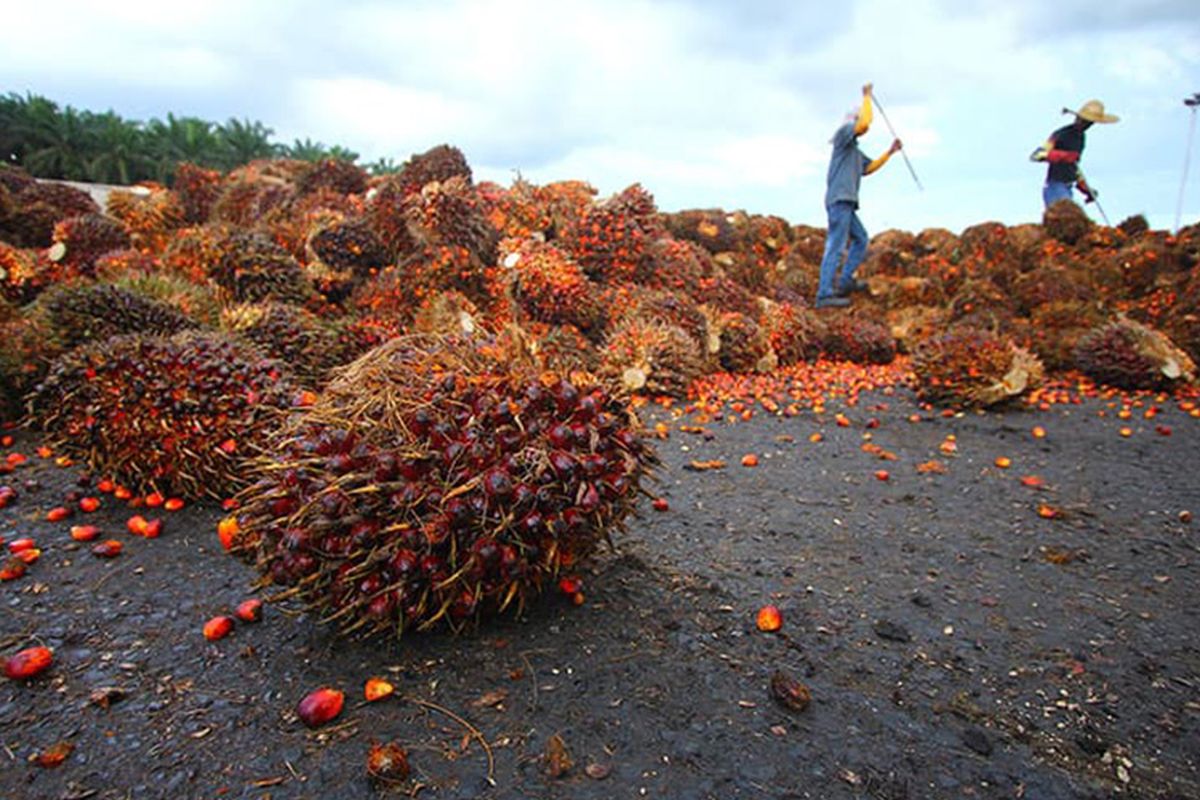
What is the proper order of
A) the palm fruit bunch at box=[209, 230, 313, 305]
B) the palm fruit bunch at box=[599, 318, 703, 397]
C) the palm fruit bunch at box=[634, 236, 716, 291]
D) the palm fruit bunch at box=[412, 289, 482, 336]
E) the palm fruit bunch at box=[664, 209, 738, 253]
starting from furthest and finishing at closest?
the palm fruit bunch at box=[664, 209, 738, 253] → the palm fruit bunch at box=[634, 236, 716, 291] → the palm fruit bunch at box=[599, 318, 703, 397] → the palm fruit bunch at box=[412, 289, 482, 336] → the palm fruit bunch at box=[209, 230, 313, 305]

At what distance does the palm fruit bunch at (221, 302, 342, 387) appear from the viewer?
13.1 feet

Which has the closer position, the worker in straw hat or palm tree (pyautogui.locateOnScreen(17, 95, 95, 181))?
the worker in straw hat

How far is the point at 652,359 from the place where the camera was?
19.0ft

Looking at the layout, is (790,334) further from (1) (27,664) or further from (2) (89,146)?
(2) (89,146)

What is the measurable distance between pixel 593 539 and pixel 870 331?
285 inches

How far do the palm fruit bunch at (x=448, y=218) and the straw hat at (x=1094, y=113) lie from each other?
36.4 ft

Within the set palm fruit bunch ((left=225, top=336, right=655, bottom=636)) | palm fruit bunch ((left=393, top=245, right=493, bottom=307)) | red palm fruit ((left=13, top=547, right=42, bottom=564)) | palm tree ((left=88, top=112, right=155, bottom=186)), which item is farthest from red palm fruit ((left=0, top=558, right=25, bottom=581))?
palm tree ((left=88, top=112, right=155, bottom=186))

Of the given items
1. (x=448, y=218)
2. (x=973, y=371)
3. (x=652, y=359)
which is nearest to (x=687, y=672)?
(x=652, y=359)

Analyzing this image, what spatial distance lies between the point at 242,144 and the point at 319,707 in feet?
84.6

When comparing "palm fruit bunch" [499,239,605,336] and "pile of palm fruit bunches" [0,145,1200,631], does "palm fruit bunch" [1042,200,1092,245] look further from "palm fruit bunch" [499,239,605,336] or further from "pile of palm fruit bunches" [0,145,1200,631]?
"palm fruit bunch" [499,239,605,336]

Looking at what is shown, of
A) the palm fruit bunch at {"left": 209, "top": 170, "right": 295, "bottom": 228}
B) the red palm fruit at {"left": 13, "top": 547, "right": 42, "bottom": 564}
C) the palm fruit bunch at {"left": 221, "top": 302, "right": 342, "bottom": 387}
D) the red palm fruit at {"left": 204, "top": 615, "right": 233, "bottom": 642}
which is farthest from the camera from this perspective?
the palm fruit bunch at {"left": 209, "top": 170, "right": 295, "bottom": 228}

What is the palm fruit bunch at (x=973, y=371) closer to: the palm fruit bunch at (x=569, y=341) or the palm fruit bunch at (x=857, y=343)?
the palm fruit bunch at (x=857, y=343)

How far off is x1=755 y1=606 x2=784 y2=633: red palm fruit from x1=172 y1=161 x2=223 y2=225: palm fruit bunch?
8459 mm

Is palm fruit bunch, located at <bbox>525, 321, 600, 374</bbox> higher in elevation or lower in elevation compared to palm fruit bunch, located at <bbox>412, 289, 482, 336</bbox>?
lower
